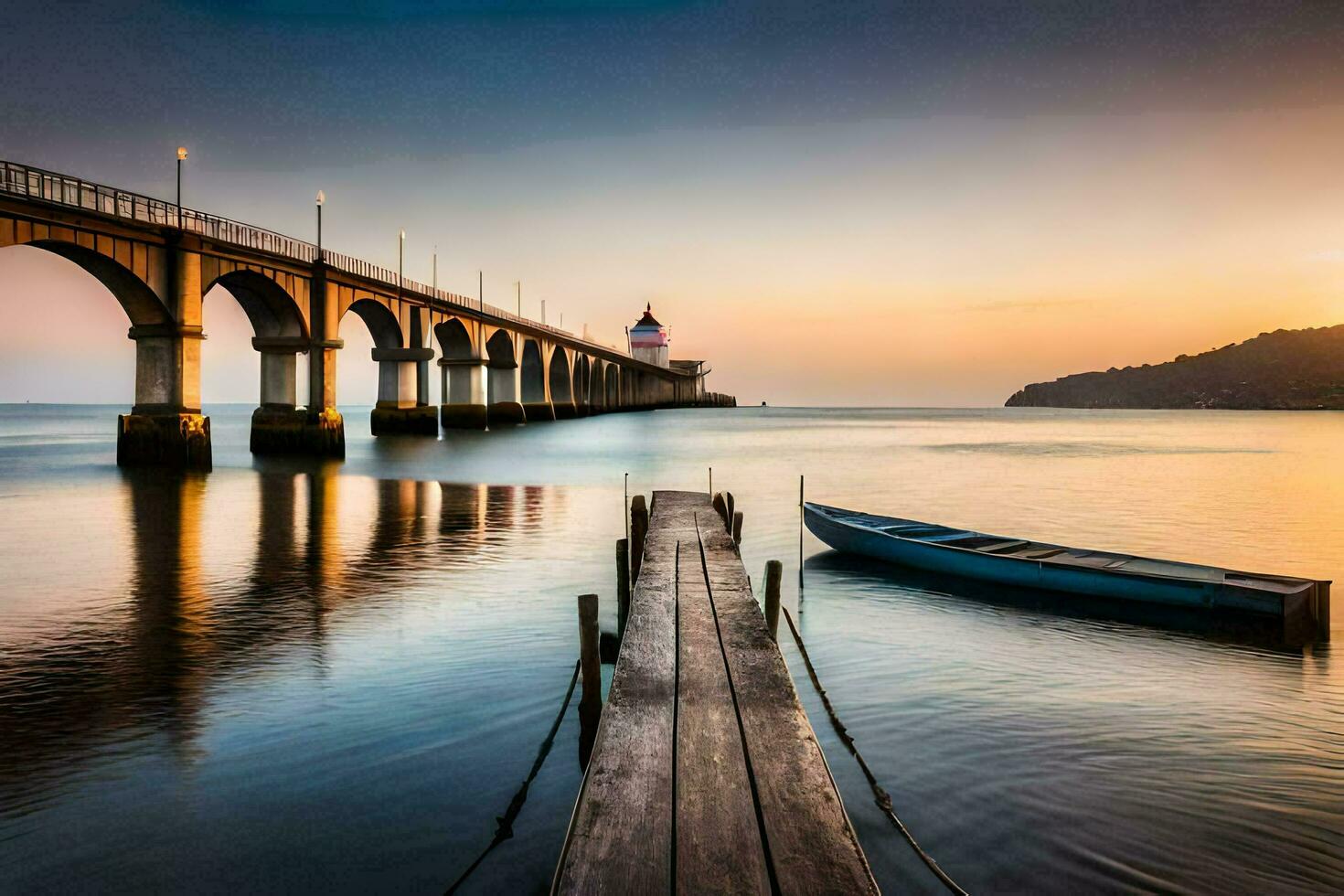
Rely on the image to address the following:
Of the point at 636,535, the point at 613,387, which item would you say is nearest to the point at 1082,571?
the point at 636,535

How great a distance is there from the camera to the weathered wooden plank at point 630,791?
330 centimetres

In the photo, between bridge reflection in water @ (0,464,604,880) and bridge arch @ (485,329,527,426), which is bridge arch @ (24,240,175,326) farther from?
bridge arch @ (485,329,527,426)

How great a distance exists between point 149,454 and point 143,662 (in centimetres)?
2763

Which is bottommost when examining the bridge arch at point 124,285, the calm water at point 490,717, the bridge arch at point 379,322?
the calm water at point 490,717

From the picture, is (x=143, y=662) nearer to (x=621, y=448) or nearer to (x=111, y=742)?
(x=111, y=742)

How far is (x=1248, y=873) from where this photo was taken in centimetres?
565

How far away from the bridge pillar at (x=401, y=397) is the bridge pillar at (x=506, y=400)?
18367mm

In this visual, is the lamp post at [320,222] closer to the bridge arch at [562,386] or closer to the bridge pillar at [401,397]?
the bridge pillar at [401,397]

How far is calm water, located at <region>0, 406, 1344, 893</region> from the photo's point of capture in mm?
5820

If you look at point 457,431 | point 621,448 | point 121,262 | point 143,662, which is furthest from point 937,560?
point 457,431

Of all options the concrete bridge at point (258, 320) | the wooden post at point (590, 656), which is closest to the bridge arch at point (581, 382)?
the concrete bridge at point (258, 320)

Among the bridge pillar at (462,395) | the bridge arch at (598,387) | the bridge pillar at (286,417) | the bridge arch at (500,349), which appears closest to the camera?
the bridge pillar at (286,417)

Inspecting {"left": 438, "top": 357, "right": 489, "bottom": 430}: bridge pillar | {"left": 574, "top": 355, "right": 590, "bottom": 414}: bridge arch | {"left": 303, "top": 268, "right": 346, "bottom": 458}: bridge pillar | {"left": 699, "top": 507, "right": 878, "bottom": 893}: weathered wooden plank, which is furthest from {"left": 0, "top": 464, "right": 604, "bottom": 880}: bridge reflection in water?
{"left": 574, "top": 355, "right": 590, "bottom": 414}: bridge arch

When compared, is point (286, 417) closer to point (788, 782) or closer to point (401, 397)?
point (401, 397)
